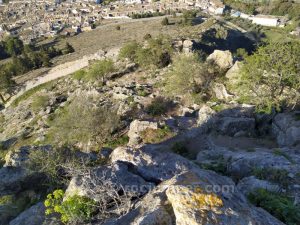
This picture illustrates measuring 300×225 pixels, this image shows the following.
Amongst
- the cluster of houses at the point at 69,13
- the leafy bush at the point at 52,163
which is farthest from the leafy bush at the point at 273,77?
the cluster of houses at the point at 69,13

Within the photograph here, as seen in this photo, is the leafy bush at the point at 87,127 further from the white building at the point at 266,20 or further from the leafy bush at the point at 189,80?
the white building at the point at 266,20

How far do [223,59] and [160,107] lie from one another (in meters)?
7.97

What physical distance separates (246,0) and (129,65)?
9961cm

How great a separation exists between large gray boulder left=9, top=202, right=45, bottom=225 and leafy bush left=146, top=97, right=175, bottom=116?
47.6ft

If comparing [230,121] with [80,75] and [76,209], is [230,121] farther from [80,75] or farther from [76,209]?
[80,75]

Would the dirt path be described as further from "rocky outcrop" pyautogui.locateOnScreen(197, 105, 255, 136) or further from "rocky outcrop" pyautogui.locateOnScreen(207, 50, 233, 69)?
"rocky outcrop" pyautogui.locateOnScreen(197, 105, 255, 136)

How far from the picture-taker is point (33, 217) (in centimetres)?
940

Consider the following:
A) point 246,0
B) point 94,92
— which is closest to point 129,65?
point 94,92

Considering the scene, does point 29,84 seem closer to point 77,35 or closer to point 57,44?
point 57,44

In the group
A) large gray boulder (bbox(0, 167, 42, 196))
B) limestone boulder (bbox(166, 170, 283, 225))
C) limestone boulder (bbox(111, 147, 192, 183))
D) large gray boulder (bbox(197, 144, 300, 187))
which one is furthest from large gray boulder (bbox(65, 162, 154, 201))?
large gray boulder (bbox(0, 167, 42, 196))

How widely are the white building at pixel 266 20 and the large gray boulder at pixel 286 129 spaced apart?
81.2 meters

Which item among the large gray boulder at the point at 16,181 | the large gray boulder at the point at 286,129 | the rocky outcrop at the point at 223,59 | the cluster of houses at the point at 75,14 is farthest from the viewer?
the cluster of houses at the point at 75,14

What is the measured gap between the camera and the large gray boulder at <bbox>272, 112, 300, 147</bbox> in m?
15.7

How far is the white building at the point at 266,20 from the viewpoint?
90.6 m
